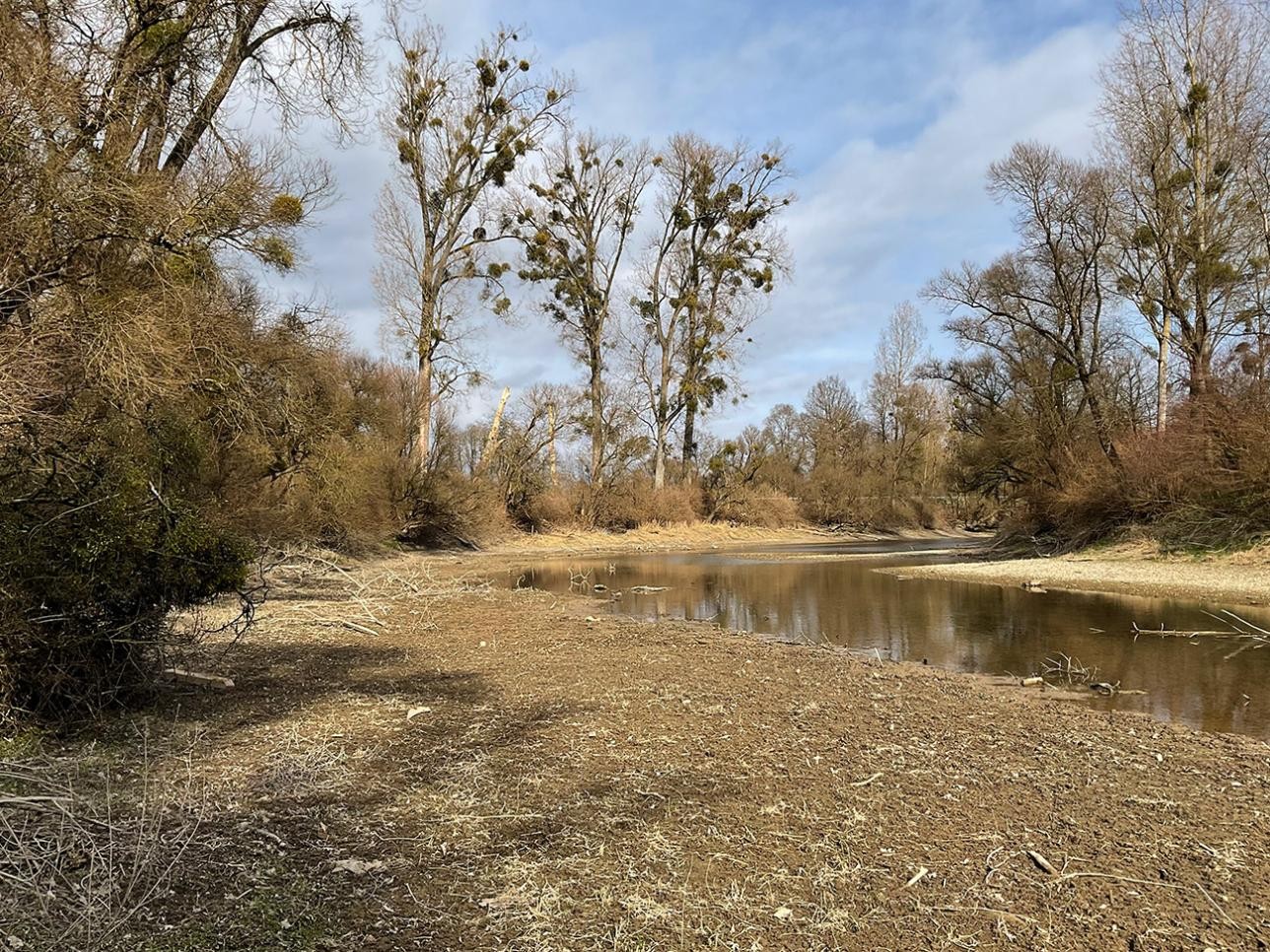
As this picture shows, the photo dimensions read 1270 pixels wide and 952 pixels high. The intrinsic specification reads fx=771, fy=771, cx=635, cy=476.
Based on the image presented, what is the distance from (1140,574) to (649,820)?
18.9 m

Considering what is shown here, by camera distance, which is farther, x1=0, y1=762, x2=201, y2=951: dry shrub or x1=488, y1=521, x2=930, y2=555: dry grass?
x1=488, y1=521, x2=930, y2=555: dry grass

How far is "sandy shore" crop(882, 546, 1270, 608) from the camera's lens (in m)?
15.8

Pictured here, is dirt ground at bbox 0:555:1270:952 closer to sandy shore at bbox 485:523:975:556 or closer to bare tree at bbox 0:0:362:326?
bare tree at bbox 0:0:362:326

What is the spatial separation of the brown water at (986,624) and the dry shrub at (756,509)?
19.1 metres

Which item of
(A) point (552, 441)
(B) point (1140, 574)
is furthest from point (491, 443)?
(B) point (1140, 574)

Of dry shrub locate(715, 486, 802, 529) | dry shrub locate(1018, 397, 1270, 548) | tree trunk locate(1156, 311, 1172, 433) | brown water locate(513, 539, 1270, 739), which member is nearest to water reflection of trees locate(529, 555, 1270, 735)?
brown water locate(513, 539, 1270, 739)

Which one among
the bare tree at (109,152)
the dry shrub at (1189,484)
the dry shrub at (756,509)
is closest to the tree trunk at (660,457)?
the dry shrub at (756,509)

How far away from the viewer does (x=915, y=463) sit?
52.4 meters

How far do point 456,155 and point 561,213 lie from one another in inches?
390

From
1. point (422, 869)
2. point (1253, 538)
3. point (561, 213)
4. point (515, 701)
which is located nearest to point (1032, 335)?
point (1253, 538)

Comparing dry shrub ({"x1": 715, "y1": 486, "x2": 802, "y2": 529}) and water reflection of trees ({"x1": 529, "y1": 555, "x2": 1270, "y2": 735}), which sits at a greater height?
dry shrub ({"x1": 715, "y1": 486, "x2": 802, "y2": 529})

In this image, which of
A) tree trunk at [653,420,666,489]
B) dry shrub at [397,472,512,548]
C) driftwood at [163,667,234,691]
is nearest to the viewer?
driftwood at [163,667,234,691]

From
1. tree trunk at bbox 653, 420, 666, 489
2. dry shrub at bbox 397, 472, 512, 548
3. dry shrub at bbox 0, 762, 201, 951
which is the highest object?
tree trunk at bbox 653, 420, 666, 489

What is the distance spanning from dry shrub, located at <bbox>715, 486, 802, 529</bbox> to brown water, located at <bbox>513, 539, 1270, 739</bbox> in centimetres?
1911
